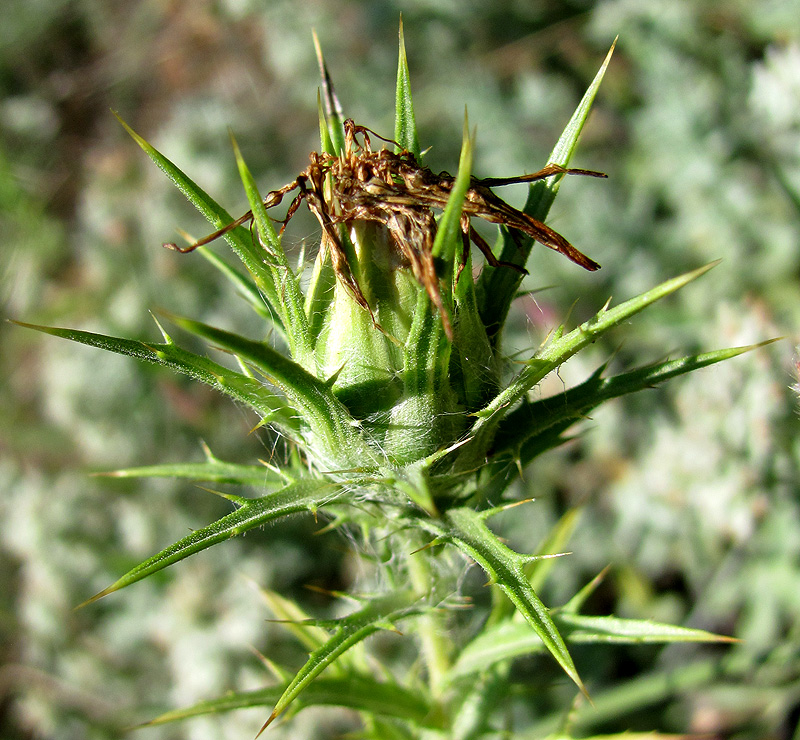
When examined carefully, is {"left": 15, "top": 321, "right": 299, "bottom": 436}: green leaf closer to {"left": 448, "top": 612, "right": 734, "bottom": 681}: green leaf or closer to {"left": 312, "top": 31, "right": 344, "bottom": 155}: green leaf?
{"left": 312, "top": 31, "right": 344, "bottom": 155}: green leaf

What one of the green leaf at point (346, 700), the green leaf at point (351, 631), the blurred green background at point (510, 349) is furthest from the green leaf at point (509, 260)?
the blurred green background at point (510, 349)

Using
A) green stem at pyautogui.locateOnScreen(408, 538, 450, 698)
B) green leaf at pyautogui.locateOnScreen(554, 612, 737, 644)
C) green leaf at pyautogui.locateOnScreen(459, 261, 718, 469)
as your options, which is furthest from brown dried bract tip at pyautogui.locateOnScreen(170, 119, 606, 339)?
green stem at pyautogui.locateOnScreen(408, 538, 450, 698)

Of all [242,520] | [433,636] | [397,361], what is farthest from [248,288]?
[433,636]

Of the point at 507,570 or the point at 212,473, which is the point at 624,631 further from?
the point at 212,473

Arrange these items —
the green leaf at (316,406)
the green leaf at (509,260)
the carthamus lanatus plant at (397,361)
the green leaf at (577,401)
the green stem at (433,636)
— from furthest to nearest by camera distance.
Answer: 1. the green stem at (433,636)
2. the green leaf at (509,260)
3. the green leaf at (577,401)
4. the carthamus lanatus plant at (397,361)
5. the green leaf at (316,406)

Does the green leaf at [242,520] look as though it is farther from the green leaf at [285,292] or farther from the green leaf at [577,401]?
the green leaf at [577,401]
